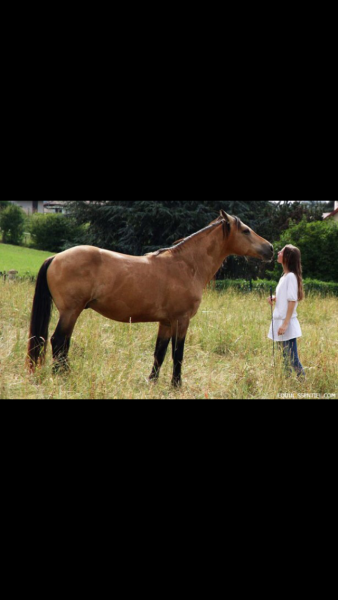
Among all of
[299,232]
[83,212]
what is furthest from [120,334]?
[299,232]

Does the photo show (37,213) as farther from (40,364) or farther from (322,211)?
(322,211)

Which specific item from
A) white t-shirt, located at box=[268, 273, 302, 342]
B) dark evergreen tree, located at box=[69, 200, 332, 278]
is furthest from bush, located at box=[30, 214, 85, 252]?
white t-shirt, located at box=[268, 273, 302, 342]

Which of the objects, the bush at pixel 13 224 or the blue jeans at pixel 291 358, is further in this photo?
the bush at pixel 13 224

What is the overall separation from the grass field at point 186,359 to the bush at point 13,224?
0.55m

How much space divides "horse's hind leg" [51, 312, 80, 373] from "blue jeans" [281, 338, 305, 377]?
2.39m

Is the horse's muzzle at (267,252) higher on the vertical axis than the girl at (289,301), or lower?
higher

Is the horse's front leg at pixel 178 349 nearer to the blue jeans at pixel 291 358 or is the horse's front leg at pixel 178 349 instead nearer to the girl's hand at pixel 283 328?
the girl's hand at pixel 283 328

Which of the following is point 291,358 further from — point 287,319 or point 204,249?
point 204,249

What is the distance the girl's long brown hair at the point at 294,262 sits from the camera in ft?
16.6

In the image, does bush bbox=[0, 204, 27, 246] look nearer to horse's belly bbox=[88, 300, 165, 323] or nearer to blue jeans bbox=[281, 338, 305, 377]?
horse's belly bbox=[88, 300, 165, 323]

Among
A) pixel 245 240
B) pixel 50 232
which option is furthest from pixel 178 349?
pixel 50 232

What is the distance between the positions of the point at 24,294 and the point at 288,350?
3.34m

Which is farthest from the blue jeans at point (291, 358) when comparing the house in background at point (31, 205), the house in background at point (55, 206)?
the house in background at point (31, 205)

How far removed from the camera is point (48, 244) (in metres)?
5.89
